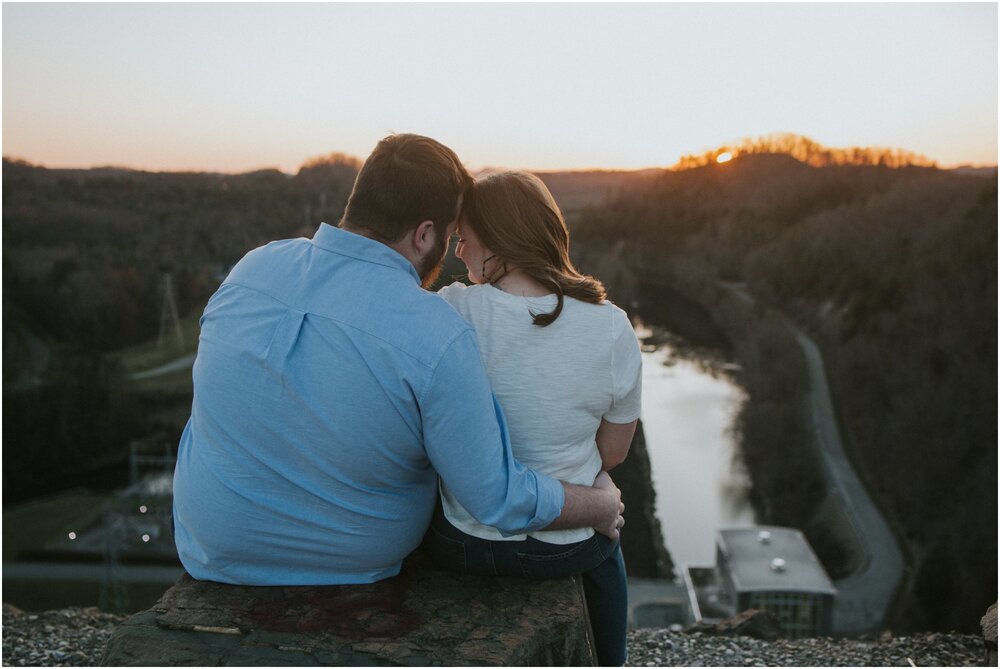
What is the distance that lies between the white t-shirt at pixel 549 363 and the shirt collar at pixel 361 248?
0.25 metres

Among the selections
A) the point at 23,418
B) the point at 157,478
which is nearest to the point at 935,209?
the point at 157,478

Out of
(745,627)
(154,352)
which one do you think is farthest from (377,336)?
(154,352)

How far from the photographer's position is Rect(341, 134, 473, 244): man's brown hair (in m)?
1.67

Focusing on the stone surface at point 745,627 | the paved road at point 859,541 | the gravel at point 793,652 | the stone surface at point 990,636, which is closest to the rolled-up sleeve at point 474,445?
the gravel at point 793,652

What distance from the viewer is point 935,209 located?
130 ft

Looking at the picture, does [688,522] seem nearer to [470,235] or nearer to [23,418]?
[470,235]

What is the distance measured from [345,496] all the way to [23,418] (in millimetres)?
30929

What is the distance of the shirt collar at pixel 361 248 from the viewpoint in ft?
5.56

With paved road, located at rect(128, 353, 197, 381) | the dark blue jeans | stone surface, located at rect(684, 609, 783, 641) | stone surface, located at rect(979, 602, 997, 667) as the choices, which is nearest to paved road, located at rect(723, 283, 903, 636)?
stone surface, located at rect(684, 609, 783, 641)

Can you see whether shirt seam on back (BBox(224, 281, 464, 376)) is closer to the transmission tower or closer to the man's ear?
the man's ear

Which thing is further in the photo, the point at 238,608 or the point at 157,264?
the point at 157,264

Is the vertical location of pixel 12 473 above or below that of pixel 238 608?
below

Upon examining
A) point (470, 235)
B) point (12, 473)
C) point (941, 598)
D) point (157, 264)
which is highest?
point (470, 235)

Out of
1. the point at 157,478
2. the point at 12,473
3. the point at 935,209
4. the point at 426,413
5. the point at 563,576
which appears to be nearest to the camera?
the point at 426,413
